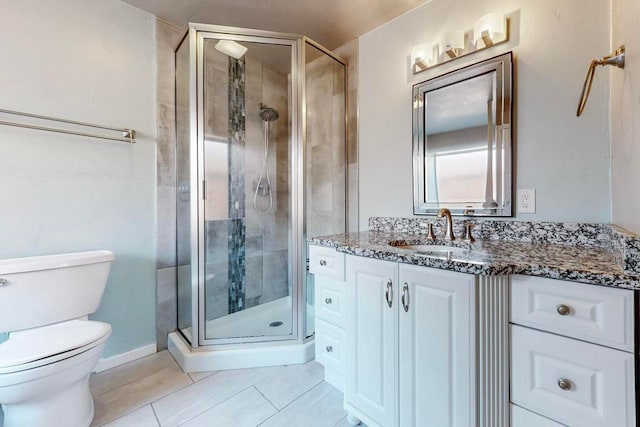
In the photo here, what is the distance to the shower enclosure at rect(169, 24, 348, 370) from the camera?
1757 mm

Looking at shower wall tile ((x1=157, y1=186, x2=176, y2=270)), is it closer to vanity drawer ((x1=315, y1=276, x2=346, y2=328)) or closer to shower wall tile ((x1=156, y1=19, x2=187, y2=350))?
shower wall tile ((x1=156, y1=19, x2=187, y2=350))

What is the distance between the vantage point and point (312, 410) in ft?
4.46

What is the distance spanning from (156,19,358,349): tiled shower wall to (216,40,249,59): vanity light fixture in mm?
83

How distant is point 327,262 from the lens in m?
1.51

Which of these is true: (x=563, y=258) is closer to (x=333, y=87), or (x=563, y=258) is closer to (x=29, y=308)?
(x=333, y=87)

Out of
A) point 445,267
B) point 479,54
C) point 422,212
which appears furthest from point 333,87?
point 445,267

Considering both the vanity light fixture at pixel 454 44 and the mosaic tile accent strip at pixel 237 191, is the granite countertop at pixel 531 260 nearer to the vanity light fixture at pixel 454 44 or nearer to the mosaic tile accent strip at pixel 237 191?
the vanity light fixture at pixel 454 44

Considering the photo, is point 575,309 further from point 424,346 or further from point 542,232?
point 542,232

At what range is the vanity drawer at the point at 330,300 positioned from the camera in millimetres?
1481

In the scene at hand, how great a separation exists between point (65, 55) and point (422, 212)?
89.4 inches

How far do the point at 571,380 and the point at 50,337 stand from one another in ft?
6.45

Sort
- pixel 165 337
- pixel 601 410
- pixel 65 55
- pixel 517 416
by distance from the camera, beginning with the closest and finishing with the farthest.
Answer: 1. pixel 601 410
2. pixel 517 416
3. pixel 65 55
4. pixel 165 337

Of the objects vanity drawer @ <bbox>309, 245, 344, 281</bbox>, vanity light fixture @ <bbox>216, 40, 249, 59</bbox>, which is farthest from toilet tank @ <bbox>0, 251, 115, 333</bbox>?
vanity light fixture @ <bbox>216, 40, 249, 59</bbox>

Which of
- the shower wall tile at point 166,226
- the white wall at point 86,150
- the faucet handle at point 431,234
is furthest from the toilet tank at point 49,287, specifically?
the faucet handle at point 431,234
